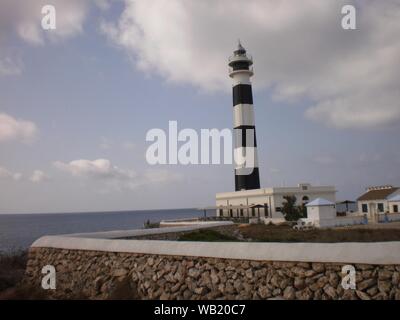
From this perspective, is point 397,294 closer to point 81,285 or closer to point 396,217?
point 81,285

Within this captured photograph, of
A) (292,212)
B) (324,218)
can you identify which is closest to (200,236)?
(324,218)

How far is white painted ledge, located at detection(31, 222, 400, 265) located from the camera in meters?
6.41

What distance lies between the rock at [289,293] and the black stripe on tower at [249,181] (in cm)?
3477

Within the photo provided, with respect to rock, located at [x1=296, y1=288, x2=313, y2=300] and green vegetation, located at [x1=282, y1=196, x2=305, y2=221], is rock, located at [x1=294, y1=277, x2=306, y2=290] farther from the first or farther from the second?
green vegetation, located at [x1=282, y1=196, x2=305, y2=221]

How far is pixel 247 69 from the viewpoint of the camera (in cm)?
4209

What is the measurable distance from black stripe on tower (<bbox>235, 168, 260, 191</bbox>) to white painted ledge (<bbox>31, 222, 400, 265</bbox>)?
103 feet

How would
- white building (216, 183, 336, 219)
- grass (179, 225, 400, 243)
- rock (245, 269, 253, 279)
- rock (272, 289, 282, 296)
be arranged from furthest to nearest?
white building (216, 183, 336, 219) < grass (179, 225, 400, 243) < rock (245, 269, 253, 279) < rock (272, 289, 282, 296)

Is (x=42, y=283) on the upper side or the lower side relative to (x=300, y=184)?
lower

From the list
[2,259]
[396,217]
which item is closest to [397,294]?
[2,259]

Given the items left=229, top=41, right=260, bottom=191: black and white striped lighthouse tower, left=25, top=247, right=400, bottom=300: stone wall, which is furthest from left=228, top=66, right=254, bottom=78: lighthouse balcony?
left=25, top=247, right=400, bottom=300: stone wall
